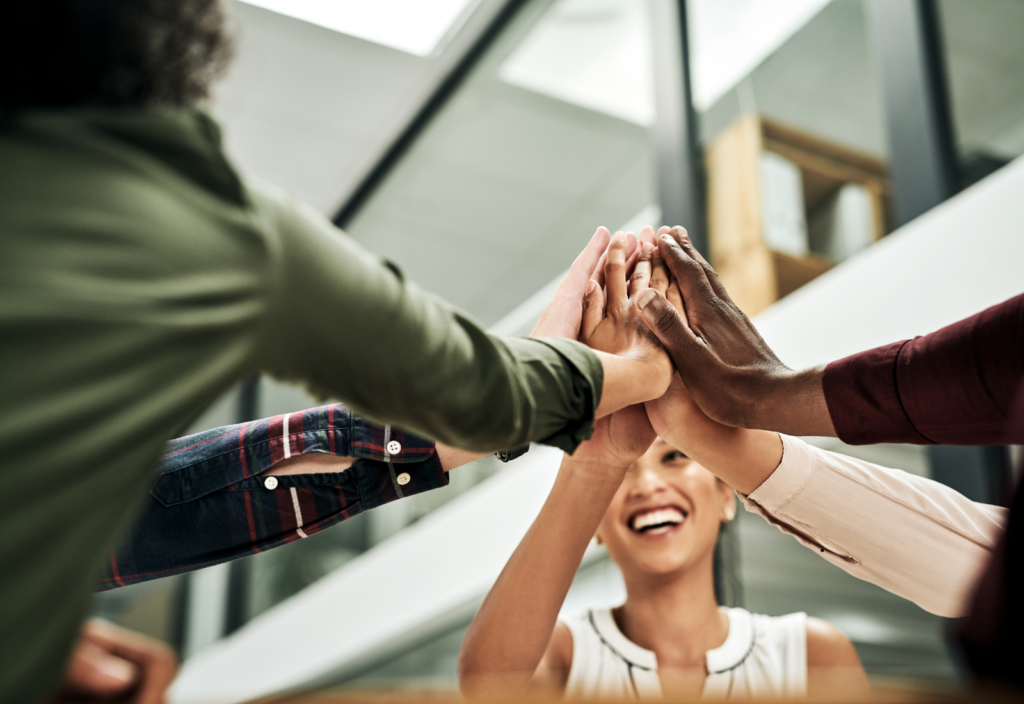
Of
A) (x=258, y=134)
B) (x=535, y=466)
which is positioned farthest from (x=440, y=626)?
(x=258, y=134)

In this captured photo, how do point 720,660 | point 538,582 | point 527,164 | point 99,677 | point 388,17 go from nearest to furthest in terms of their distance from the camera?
point 99,677 → point 538,582 → point 720,660 → point 388,17 → point 527,164

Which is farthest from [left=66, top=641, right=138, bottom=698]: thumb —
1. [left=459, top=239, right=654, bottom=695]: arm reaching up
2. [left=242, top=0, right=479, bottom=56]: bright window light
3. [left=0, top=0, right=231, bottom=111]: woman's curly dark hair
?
[left=242, top=0, right=479, bottom=56]: bright window light

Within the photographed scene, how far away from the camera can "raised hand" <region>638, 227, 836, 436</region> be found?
41.9 inches

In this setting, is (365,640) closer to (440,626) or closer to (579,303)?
(440,626)

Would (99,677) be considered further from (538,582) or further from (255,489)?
(538,582)

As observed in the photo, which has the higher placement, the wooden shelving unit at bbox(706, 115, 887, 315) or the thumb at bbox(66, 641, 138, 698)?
the wooden shelving unit at bbox(706, 115, 887, 315)

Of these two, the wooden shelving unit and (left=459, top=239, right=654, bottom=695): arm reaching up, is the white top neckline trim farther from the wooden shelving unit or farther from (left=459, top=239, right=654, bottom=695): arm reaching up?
the wooden shelving unit

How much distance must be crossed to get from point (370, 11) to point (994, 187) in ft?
8.57

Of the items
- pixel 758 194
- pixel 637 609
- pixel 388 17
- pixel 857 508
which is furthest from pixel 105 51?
pixel 388 17

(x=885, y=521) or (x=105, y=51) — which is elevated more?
(x=105, y=51)

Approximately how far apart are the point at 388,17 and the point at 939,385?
10.3 ft

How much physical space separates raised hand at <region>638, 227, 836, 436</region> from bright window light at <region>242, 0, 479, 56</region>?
263 cm

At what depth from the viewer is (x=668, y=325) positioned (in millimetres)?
1195

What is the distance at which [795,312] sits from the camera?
212 cm
